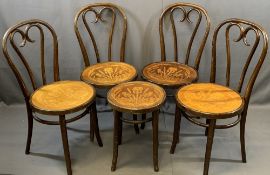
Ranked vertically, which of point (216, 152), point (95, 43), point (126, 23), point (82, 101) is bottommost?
point (216, 152)

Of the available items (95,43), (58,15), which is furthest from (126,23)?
(58,15)

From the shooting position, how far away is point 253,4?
2.24m

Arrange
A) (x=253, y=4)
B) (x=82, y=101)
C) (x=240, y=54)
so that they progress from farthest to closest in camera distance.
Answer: (x=240, y=54) < (x=253, y=4) < (x=82, y=101)

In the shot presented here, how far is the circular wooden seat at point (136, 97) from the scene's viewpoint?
1763 mm

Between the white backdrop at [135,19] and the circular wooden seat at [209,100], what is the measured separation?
53cm

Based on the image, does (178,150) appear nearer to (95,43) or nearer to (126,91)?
(126,91)

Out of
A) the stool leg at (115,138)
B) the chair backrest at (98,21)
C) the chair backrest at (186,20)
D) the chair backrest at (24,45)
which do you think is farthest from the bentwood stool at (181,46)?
the chair backrest at (24,45)

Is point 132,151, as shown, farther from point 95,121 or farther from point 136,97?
point 136,97

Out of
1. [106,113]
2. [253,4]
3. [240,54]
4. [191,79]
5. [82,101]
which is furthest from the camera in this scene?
[106,113]

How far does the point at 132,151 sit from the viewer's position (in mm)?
2145

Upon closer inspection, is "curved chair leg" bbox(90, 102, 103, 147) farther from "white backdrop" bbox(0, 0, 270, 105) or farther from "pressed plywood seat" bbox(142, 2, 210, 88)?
"white backdrop" bbox(0, 0, 270, 105)

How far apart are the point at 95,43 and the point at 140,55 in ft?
1.16

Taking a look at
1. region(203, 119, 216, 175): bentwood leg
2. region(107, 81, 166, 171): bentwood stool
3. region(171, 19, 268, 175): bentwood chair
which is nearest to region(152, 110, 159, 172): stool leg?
region(107, 81, 166, 171): bentwood stool

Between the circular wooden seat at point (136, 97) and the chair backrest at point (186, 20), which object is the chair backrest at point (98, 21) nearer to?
the chair backrest at point (186, 20)
